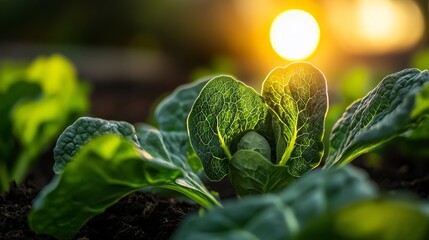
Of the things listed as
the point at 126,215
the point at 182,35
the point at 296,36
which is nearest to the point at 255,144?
the point at 126,215

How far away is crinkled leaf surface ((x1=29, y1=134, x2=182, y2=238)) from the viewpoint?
1.12 m

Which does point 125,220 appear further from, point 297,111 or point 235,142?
point 297,111

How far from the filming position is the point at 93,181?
1.17m


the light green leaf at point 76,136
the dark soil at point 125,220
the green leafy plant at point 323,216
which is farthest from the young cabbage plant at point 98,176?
the green leafy plant at point 323,216

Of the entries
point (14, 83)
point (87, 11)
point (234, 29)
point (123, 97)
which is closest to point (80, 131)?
point (14, 83)

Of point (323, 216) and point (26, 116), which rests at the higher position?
point (323, 216)

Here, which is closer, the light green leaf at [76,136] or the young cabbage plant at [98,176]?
the young cabbage plant at [98,176]

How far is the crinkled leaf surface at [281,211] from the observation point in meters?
0.89

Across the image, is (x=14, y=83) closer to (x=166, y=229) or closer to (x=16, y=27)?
(x=166, y=229)

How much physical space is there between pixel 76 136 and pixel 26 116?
1.45m

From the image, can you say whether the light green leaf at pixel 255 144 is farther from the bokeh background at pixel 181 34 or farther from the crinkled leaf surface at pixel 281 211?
the bokeh background at pixel 181 34

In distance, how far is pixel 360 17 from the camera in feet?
36.6

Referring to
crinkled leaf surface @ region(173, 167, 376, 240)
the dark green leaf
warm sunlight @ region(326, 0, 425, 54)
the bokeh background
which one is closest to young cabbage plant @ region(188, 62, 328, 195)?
crinkled leaf surface @ region(173, 167, 376, 240)

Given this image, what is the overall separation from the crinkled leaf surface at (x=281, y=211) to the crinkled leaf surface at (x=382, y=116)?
0.32 meters
